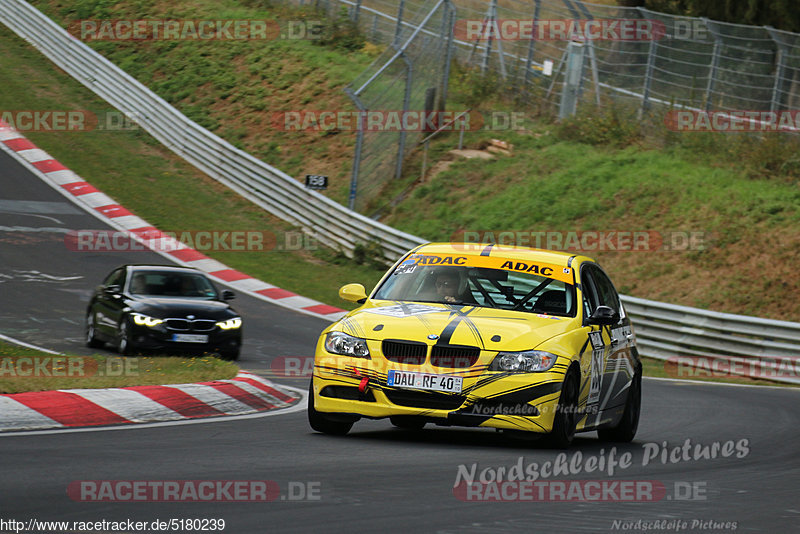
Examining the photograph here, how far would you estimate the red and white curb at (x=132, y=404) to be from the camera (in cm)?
871

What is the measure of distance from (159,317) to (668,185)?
1467 centimetres

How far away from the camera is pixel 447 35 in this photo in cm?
3191

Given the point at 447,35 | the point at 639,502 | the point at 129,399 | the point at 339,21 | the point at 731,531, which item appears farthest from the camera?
the point at 339,21

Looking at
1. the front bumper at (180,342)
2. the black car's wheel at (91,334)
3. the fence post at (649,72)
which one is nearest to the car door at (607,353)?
the front bumper at (180,342)

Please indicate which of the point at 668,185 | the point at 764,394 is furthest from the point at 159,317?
the point at 668,185

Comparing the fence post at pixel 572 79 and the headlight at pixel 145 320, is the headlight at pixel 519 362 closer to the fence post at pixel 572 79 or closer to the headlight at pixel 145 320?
the headlight at pixel 145 320

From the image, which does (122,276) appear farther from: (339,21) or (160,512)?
(339,21)

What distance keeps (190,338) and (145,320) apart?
0.65 metres

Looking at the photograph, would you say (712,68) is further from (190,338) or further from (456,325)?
(456,325)

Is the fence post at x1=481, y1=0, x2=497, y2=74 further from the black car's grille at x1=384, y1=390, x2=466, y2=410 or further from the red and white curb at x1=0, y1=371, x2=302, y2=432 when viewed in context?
the black car's grille at x1=384, y1=390, x2=466, y2=410

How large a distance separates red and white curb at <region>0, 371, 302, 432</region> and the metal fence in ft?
60.0

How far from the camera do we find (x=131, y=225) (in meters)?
28.5

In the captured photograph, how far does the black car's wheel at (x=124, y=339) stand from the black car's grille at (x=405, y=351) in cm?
834

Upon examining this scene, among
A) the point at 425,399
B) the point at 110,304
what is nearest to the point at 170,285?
the point at 110,304
